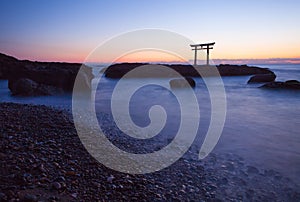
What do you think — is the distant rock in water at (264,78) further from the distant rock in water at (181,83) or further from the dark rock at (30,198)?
the dark rock at (30,198)

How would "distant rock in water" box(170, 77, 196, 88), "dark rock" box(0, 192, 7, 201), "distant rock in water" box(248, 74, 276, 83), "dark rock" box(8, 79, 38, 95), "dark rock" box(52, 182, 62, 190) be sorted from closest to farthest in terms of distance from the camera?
"dark rock" box(0, 192, 7, 201) → "dark rock" box(52, 182, 62, 190) → "dark rock" box(8, 79, 38, 95) → "distant rock in water" box(170, 77, 196, 88) → "distant rock in water" box(248, 74, 276, 83)

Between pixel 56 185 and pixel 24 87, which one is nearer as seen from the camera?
pixel 56 185

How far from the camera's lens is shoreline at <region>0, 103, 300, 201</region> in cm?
252

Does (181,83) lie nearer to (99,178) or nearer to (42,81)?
(42,81)

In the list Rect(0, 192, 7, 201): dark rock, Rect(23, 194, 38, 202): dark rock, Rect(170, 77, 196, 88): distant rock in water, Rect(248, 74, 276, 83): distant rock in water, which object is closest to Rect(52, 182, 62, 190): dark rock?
Rect(23, 194, 38, 202): dark rock

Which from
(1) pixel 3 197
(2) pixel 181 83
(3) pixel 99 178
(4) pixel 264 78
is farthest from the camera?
(4) pixel 264 78

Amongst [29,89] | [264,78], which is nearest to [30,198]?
[29,89]

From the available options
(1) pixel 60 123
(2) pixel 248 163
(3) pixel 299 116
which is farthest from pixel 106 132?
(3) pixel 299 116

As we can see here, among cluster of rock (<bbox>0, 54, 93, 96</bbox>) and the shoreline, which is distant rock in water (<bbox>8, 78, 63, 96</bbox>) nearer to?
cluster of rock (<bbox>0, 54, 93, 96</bbox>)

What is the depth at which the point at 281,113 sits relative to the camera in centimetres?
1015

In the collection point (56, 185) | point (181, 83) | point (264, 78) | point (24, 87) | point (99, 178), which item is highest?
point (264, 78)

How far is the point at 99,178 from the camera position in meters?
3.00

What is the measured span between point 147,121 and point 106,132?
241 cm

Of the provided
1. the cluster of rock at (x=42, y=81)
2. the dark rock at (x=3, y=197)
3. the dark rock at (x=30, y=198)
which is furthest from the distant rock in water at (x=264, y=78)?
the dark rock at (x=3, y=197)
